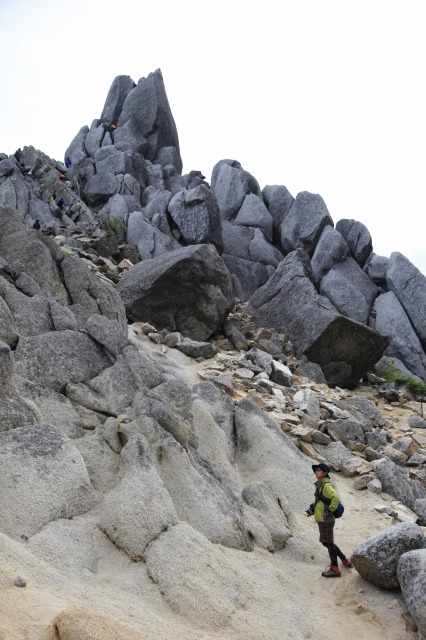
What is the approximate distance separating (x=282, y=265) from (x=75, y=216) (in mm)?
20119

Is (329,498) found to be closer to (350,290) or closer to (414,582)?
(414,582)

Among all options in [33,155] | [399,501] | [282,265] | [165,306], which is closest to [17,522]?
[399,501]

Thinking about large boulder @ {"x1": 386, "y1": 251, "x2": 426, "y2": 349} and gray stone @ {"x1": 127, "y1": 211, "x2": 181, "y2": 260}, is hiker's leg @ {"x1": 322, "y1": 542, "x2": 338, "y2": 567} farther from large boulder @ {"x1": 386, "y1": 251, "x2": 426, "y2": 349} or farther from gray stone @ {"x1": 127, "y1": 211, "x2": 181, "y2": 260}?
gray stone @ {"x1": 127, "y1": 211, "x2": 181, "y2": 260}

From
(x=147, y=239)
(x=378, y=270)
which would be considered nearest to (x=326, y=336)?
(x=378, y=270)

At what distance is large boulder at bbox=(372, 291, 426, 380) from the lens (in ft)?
132

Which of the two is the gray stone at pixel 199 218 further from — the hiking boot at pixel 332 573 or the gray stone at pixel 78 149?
the hiking boot at pixel 332 573

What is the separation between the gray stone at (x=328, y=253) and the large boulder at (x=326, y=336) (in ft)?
44.0

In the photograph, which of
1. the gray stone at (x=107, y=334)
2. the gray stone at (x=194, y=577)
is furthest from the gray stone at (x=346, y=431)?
the gray stone at (x=194, y=577)

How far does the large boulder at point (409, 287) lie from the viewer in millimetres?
42219

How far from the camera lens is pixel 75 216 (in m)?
47.3

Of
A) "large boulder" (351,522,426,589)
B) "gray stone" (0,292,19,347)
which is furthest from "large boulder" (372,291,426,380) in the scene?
"gray stone" (0,292,19,347)

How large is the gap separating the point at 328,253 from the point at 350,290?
4251 millimetres

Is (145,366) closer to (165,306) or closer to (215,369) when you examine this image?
(215,369)

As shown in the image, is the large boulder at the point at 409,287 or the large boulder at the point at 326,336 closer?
the large boulder at the point at 326,336
